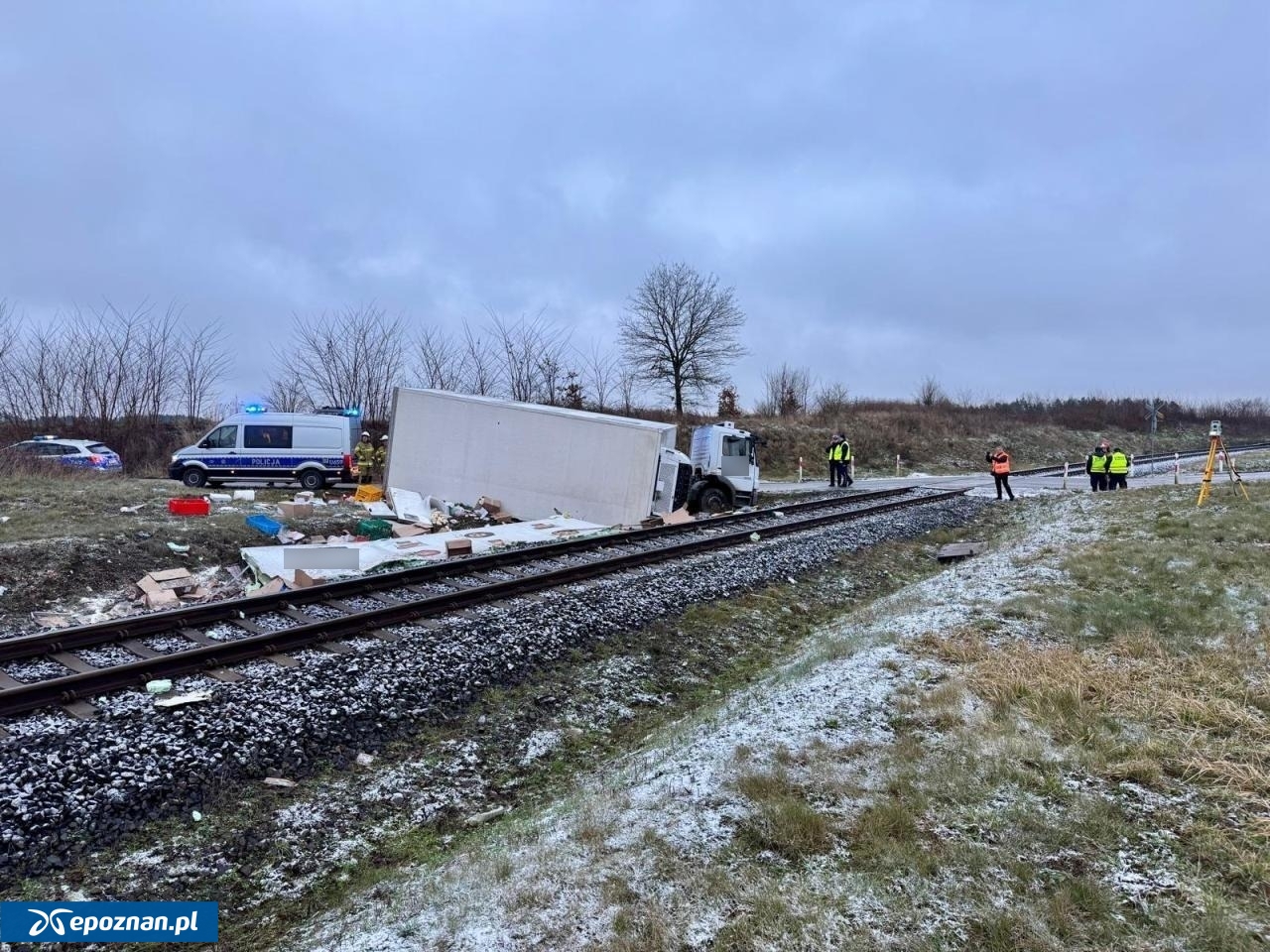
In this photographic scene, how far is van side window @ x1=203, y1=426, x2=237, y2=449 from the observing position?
20.3 meters

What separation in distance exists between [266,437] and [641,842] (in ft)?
65.7

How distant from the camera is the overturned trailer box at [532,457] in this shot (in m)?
15.9

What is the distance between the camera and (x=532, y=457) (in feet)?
54.0

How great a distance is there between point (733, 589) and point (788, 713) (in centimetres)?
501

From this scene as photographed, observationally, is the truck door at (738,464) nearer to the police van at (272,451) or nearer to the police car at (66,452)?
the police van at (272,451)

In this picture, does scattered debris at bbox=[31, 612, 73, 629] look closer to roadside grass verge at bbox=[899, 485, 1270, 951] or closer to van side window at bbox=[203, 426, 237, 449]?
roadside grass verge at bbox=[899, 485, 1270, 951]

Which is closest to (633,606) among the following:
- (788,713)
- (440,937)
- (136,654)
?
(788,713)

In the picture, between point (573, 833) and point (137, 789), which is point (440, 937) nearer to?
point (573, 833)

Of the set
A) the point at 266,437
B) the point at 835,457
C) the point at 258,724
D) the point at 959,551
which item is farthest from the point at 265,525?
the point at 835,457

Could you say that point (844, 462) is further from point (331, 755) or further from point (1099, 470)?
point (331, 755)

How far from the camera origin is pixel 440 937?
9.93 ft

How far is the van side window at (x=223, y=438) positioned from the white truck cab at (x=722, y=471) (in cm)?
1291

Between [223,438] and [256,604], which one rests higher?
[223,438]

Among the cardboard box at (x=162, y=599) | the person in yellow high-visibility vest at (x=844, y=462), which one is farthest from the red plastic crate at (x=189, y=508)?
the person in yellow high-visibility vest at (x=844, y=462)
